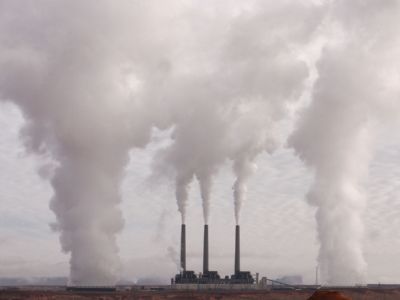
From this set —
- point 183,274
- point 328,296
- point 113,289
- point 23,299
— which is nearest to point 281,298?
point 113,289

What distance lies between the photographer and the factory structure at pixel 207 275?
173125mm

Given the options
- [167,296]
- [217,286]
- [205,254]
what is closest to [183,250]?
[205,254]

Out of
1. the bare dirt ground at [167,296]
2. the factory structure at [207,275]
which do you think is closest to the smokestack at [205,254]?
the factory structure at [207,275]

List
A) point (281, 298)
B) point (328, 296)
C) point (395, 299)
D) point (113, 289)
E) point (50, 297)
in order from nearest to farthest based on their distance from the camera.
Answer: point (328, 296), point (50, 297), point (281, 298), point (395, 299), point (113, 289)

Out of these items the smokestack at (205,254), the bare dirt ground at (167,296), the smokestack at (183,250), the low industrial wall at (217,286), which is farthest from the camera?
the smokestack at (183,250)

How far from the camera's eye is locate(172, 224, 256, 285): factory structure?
568 ft

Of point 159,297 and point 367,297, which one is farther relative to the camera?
point 367,297

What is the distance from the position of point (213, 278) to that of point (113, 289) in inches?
1701

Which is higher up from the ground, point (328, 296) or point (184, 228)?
point (184, 228)

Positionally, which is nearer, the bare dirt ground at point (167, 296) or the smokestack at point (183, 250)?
the bare dirt ground at point (167, 296)

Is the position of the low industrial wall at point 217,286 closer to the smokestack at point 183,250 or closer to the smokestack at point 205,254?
the smokestack at point 183,250

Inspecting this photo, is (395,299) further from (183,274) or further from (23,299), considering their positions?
(23,299)

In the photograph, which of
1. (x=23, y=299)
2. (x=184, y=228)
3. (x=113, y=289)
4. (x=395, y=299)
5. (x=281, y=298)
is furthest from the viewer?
(x=184, y=228)

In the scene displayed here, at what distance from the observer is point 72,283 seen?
143 meters
